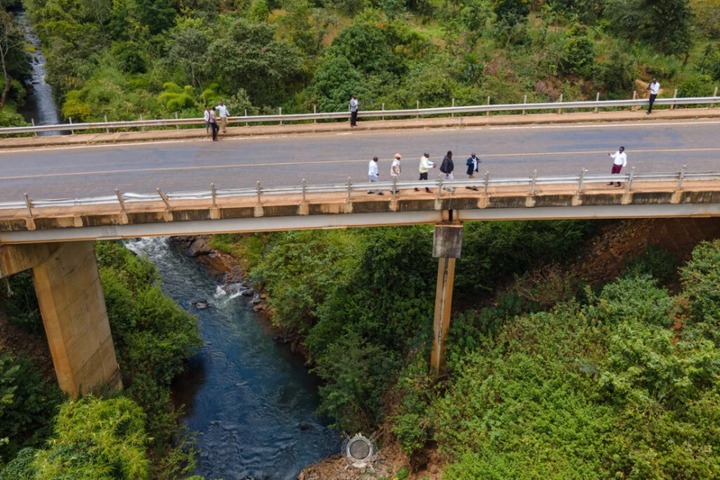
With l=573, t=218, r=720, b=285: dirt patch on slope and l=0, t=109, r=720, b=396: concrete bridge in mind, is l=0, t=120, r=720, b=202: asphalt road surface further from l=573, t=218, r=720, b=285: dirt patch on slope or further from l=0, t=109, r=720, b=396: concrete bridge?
l=573, t=218, r=720, b=285: dirt patch on slope

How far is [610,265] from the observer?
80.8 feet

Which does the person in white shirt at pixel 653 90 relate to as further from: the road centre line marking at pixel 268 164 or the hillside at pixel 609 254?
the hillside at pixel 609 254

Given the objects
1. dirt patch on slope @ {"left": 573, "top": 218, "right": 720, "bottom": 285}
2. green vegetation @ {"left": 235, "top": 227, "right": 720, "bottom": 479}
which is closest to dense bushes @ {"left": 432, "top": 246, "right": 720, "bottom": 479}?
green vegetation @ {"left": 235, "top": 227, "right": 720, "bottom": 479}

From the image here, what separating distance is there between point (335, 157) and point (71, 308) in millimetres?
12531

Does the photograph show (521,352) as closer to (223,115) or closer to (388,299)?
(388,299)

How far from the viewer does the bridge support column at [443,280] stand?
21094 mm

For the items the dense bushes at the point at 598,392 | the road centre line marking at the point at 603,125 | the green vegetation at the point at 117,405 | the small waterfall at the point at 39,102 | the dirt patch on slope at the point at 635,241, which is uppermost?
the road centre line marking at the point at 603,125

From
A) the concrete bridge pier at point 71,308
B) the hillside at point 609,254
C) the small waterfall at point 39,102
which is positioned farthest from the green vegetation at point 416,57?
the concrete bridge pier at point 71,308

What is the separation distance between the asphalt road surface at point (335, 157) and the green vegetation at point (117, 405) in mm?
5902

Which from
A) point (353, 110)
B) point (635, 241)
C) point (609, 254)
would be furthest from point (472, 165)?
point (635, 241)

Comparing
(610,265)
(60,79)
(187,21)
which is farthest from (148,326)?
(60,79)

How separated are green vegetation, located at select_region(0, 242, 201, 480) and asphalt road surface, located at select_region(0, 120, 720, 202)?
5.90 m

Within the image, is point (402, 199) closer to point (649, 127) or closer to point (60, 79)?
point (649, 127)

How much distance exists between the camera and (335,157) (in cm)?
2519
